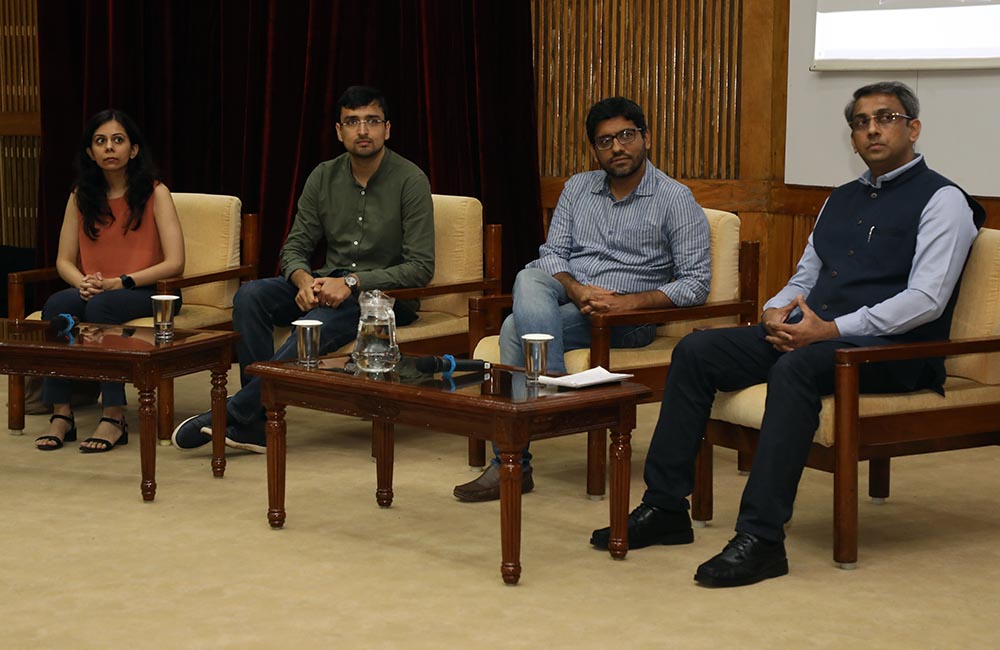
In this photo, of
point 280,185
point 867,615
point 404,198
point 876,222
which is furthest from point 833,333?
point 280,185

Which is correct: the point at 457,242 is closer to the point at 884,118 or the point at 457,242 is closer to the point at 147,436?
the point at 147,436

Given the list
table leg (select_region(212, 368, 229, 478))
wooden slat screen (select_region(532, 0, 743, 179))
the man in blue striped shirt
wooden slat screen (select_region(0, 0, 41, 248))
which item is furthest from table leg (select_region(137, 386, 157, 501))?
wooden slat screen (select_region(0, 0, 41, 248))

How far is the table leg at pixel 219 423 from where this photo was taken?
460 cm

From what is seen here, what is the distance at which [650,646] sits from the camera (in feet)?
9.95

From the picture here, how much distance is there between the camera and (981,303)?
3832mm

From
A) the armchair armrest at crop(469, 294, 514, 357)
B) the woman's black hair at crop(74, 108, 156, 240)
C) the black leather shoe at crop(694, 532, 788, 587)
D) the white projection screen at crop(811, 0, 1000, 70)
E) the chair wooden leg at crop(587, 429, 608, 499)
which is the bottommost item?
the black leather shoe at crop(694, 532, 788, 587)

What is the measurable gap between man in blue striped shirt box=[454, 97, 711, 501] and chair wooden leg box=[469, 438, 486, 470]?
0.91ft

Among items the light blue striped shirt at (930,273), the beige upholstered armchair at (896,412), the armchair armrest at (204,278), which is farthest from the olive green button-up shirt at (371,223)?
the light blue striped shirt at (930,273)

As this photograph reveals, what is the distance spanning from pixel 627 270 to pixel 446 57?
2179mm

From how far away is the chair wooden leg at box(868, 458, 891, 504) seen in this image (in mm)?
4332

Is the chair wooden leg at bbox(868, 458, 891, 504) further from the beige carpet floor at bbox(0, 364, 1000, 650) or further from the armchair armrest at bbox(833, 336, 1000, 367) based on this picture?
the armchair armrest at bbox(833, 336, 1000, 367)

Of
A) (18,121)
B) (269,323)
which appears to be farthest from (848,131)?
(18,121)

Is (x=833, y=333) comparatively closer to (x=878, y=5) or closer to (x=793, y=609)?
(x=793, y=609)

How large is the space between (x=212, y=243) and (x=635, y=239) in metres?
1.88
